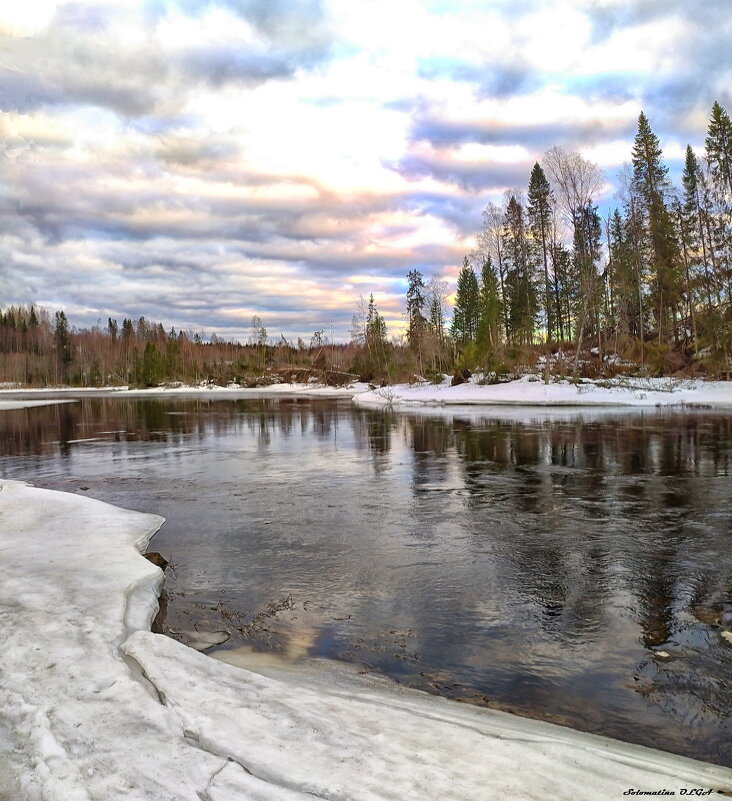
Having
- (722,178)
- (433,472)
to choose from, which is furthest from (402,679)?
(722,178)

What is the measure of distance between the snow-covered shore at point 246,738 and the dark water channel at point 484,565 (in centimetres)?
66

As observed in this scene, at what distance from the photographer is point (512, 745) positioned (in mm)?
4082

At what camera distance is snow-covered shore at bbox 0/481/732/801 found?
3.44 m

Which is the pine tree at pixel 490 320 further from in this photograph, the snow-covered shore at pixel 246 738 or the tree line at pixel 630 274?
the snow-covered shore at pixel 246 738

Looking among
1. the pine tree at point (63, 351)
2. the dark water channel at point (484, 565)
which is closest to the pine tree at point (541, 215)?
the dark water channel at point (484, 565)

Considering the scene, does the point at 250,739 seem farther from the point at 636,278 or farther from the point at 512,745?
the point at 636,278

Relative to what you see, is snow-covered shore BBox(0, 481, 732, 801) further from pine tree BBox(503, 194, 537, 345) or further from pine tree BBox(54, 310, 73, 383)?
pine tree BBox(54, 310, 73, 383)

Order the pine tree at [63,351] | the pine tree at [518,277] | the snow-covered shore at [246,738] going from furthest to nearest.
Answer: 1. the pine tree at [63,351]
2. the pine tree at [518,277]
3. the snow-covered shore at [246,738]

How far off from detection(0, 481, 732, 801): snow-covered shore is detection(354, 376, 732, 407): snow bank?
3723 centimetres

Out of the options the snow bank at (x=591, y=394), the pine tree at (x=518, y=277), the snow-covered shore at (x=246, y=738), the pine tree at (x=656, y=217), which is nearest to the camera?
the snow-covered shore at (x=246, y=738)

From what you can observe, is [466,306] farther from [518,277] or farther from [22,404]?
[22,404]

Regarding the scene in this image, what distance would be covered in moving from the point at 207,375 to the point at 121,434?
98.0 meters

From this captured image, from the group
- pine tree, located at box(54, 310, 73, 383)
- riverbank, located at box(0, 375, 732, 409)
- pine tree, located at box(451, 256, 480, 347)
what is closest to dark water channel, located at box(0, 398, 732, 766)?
riverbank, located at box(0, 375, 732, 409)

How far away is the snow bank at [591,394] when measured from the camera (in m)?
38.9
